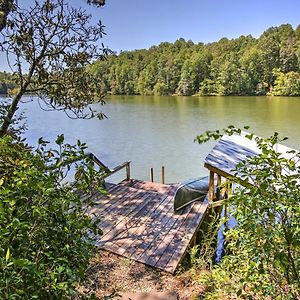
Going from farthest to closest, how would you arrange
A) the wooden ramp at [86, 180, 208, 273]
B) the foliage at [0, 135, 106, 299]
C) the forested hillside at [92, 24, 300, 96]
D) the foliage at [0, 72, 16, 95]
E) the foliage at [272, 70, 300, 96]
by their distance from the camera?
1. the forested hillside at [92, 24, 300, 96]
2. the foliage at [272, 70, 300, 96]
3. the foliage at [0, 72, 16, 95]
4. the wooden ramp at [86, 180, 208, 273]
5. the foliage at [0, 135, 106, 299]

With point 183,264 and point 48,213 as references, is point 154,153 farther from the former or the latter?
point 48,213

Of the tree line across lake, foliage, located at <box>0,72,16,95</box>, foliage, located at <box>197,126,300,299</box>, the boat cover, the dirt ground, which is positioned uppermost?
the tree line across lake

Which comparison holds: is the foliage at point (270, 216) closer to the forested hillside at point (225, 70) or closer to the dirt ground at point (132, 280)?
the dirt ground at point (132, 280)

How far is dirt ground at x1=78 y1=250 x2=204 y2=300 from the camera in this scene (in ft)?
11.5

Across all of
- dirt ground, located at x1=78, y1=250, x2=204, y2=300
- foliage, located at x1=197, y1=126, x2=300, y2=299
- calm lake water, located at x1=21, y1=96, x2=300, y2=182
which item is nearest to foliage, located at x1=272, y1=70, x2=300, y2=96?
calm lake water, located at x1=21, y1=96, x2=300, y2=182

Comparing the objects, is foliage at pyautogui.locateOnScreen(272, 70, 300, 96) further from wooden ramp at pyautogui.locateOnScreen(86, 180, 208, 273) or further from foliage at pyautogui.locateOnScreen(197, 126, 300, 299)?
foliage at pyautogui.locateOnScreen(197, 126, 300, 299)

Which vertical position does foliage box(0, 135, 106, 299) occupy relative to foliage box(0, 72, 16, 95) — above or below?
below

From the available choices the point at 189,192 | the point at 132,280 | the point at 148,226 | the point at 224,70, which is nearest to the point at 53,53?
the point at 148,226

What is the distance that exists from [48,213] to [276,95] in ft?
178

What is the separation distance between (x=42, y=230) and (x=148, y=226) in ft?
13.3

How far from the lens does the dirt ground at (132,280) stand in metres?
3.49

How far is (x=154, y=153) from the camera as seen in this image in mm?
16766

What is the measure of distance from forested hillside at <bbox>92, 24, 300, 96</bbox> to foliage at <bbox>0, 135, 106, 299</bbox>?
43323 mm

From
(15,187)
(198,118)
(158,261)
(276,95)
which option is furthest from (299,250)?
(276,95)
